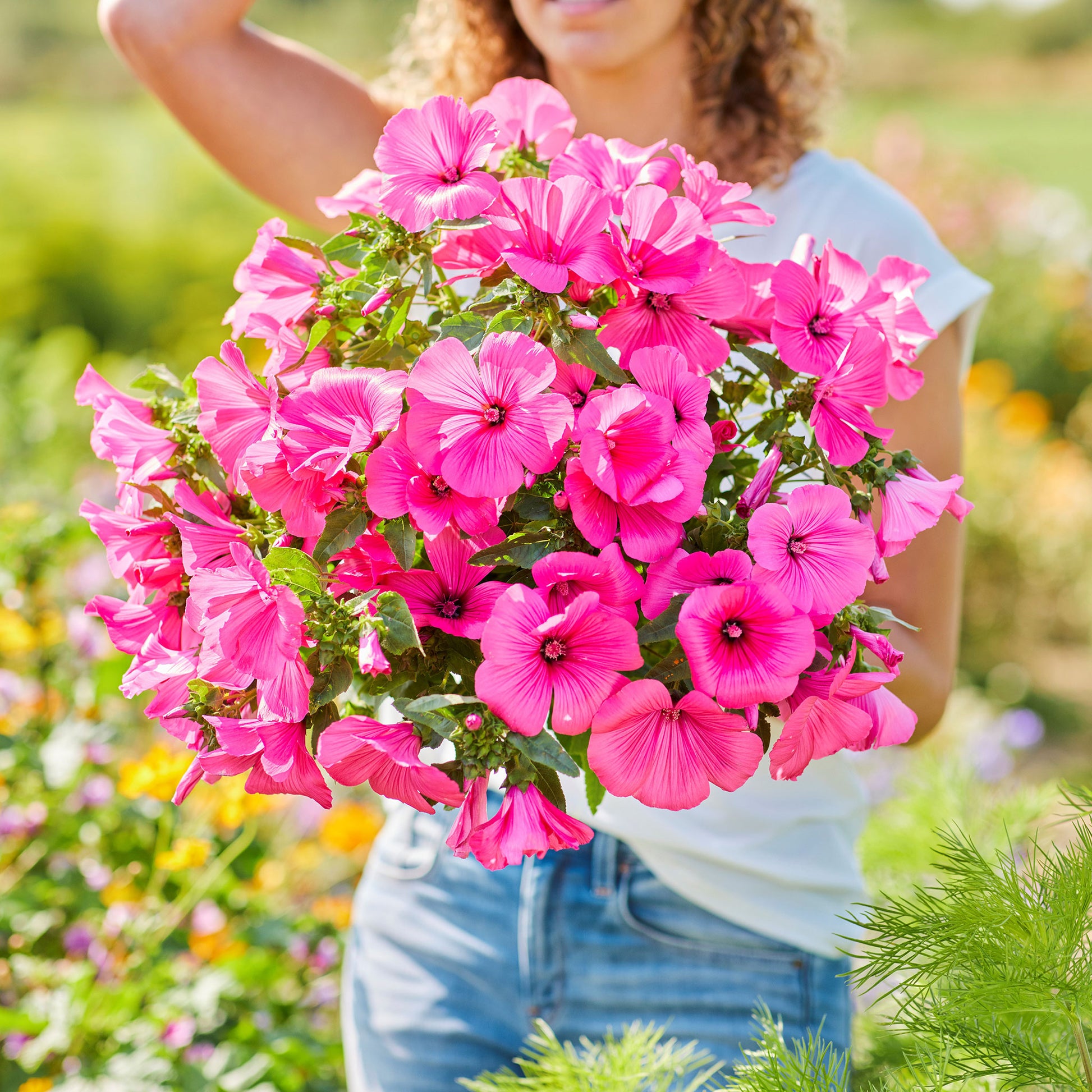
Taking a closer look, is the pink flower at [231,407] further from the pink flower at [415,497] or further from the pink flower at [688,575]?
the pink flower at [688,575]

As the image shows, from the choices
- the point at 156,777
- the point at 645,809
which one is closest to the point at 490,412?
the point at 645,809

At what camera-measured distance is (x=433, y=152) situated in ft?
1.77

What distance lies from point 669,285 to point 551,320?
0.20 ft

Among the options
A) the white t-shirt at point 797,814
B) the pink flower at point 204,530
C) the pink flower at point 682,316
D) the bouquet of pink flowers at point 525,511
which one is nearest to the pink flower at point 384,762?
the bouquet of pink flowers at point 525,511

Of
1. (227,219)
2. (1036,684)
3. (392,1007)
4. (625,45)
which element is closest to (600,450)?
(625,45)

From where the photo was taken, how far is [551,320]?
485 mm

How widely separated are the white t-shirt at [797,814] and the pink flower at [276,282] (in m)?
0.54

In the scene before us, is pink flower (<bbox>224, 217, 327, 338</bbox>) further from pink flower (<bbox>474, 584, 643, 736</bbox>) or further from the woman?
the woman

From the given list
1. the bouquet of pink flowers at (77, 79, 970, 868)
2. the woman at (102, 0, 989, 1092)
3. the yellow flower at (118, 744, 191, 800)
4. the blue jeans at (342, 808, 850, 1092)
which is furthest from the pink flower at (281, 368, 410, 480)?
the yellow flower at (118, 744, 191, 800)

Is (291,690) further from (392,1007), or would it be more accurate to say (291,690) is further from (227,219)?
(227,219)

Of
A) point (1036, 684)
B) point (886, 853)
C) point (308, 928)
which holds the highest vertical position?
point (886, 853)

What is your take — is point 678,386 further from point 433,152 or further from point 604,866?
point 604,866

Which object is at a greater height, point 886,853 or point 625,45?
point 625,45

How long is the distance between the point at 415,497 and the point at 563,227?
0.15 meters
